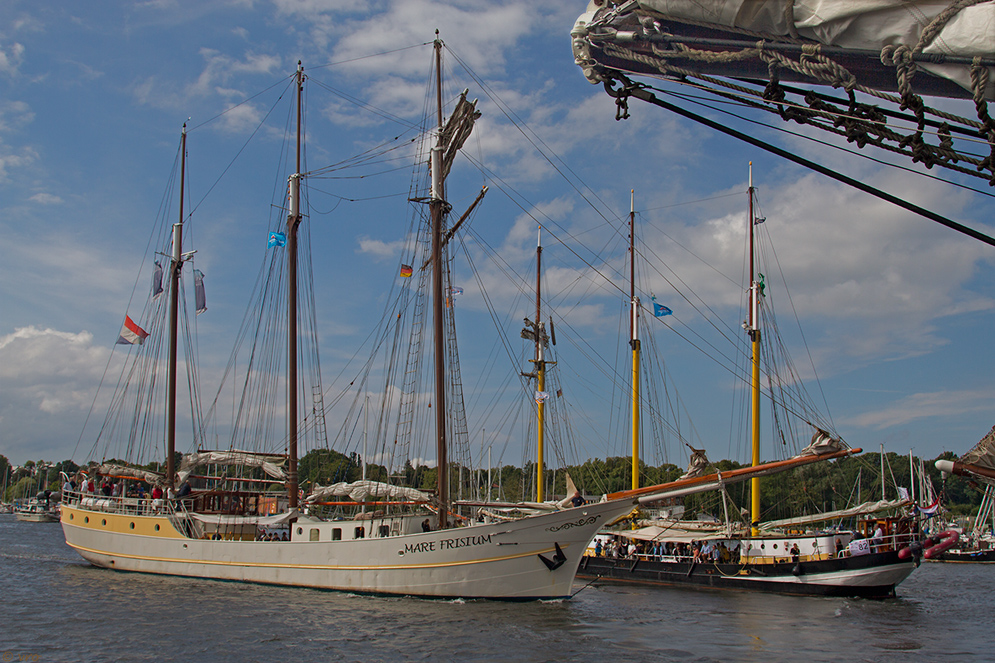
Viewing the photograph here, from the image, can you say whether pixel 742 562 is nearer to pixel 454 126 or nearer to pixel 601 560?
pixel 601 560

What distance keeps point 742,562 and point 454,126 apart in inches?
1028

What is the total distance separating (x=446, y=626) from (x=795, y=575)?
20647 millimetres

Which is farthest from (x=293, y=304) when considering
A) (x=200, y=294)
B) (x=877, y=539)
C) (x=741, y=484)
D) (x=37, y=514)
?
(x=37, y=514)

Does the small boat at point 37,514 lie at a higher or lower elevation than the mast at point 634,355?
lower

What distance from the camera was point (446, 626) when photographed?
860 inches

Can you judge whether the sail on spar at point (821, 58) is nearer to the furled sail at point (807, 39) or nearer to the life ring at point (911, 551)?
the furled sail at point (807, 39)

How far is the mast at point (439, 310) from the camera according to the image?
29.8 meters

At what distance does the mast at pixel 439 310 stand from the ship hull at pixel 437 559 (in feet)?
8.86

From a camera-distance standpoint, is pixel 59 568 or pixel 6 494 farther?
pixel 6 494

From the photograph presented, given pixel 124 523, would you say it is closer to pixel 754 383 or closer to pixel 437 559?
pixel 437 559

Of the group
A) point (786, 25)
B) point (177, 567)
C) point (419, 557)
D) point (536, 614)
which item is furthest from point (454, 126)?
point (786, 25)

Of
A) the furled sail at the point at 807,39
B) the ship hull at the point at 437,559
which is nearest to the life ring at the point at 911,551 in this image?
the ship hull at the point at 437,559

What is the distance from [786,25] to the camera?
823 cm

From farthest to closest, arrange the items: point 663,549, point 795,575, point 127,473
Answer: point 663,549 → point 127,473 → point 795,575
